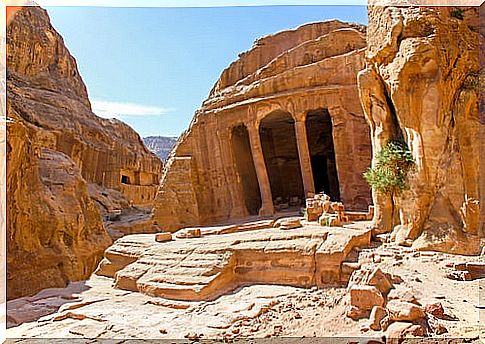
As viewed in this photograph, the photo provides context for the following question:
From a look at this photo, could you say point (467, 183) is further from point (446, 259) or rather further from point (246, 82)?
point (246, 82)

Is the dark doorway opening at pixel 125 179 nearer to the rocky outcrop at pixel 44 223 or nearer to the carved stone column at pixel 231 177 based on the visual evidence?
the rocky outcrop at pixel 44 223

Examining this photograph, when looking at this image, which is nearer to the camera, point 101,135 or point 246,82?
point 246,82

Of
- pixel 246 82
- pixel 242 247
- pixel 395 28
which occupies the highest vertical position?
pixel 246 82

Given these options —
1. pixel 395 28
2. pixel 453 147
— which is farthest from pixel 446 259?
pixel 395 28

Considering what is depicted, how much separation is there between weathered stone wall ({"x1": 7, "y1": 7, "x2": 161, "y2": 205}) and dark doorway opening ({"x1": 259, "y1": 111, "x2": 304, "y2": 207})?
61.3 feet

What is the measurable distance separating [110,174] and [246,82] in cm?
2626

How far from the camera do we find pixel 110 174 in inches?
1572

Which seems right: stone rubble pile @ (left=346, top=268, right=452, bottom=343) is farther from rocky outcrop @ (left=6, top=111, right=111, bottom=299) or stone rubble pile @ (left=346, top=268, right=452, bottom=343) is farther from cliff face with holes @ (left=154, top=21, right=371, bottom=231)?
rocky outcrop @ (left=6, top=111, right=111, bottom=299)

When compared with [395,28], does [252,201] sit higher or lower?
lower

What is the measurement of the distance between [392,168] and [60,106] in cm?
3399

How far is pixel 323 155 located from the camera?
21.1 metres

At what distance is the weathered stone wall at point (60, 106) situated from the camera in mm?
Result: 32938

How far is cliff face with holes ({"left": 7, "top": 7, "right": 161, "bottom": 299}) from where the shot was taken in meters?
17.8

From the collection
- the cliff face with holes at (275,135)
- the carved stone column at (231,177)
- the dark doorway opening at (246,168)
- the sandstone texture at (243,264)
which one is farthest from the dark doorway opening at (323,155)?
the sandstone texture at (243,264)
